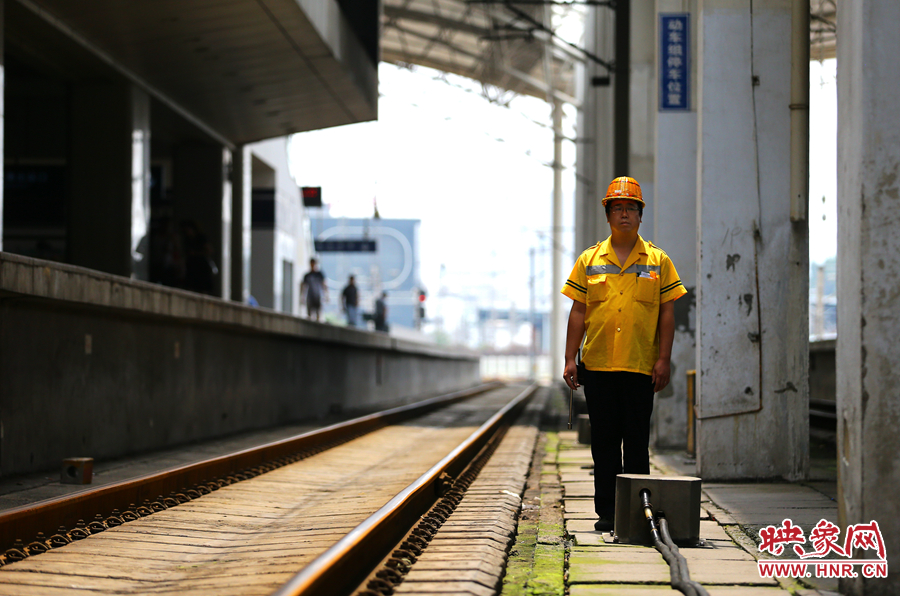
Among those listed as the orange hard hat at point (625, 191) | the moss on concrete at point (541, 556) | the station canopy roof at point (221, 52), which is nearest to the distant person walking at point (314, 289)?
the station canopy roof at point (221, 52)

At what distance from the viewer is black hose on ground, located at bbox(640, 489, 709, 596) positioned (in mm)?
3893

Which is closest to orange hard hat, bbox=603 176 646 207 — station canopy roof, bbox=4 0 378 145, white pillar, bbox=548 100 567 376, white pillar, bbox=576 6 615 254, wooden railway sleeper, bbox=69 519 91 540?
wooden railway sleeper, bbox=69 519 91 540

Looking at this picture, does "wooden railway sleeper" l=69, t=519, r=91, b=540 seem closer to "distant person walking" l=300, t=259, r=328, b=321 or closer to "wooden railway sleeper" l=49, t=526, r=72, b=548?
"wooden railway sleeper" l=49, t=526, r=72, b=548

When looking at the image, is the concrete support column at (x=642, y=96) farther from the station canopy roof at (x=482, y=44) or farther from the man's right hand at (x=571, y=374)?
the station canopy roof at (x=482, y=44)

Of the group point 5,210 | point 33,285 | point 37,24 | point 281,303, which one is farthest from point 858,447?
point 281,303

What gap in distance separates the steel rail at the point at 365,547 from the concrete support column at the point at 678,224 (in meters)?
4.30

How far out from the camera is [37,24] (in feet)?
45.9

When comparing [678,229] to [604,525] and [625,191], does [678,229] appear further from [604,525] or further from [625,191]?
[604,525]

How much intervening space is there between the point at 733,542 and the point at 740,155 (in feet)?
12.0

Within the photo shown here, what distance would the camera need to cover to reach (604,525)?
5.42m

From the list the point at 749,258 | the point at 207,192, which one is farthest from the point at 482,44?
the point at 749,258

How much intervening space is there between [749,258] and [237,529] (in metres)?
4.28

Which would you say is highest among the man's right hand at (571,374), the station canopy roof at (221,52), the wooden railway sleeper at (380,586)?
the station canopy roof at (221,52)

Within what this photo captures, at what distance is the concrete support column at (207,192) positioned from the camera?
22.0 m
